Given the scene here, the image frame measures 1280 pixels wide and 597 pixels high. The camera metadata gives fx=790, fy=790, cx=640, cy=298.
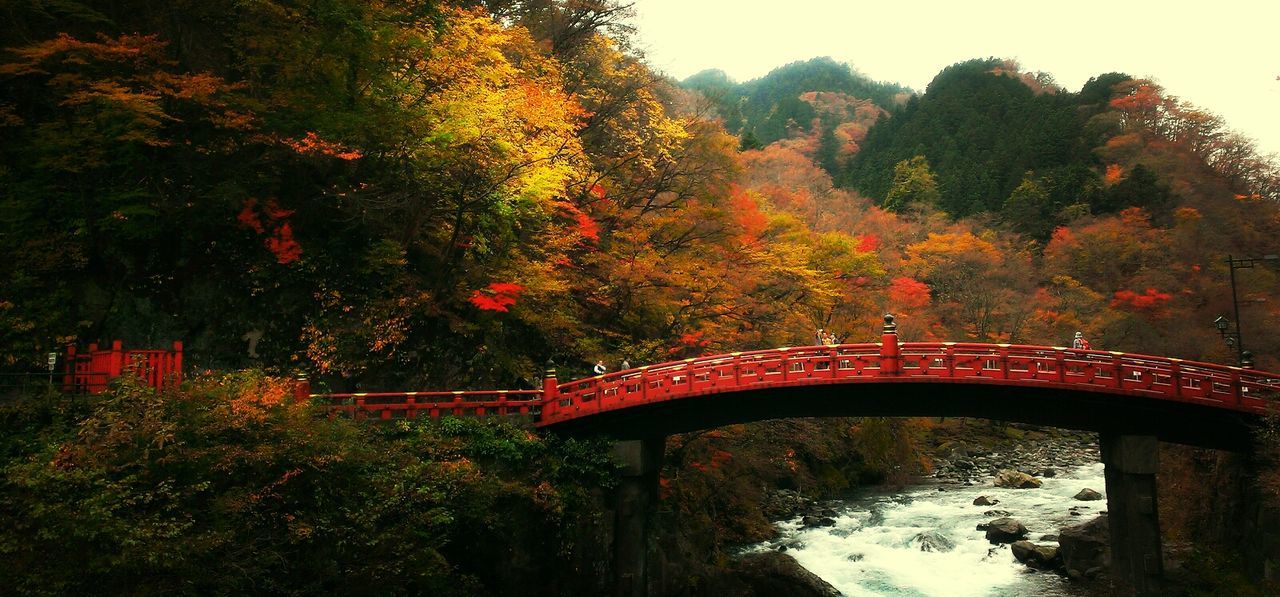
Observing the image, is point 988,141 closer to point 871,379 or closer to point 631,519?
point 871,379

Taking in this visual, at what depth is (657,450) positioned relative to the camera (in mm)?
21344

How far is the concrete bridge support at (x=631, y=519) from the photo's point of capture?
772 inches

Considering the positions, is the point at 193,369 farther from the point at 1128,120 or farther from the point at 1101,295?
the point at 1128,120

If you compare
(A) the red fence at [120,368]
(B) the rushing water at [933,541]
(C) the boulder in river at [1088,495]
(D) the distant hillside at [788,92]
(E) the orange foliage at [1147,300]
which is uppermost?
(D) the distant hillside at [788,92]

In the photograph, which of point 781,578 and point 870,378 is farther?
point 781,578

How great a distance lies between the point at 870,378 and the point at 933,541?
11147 millimetres

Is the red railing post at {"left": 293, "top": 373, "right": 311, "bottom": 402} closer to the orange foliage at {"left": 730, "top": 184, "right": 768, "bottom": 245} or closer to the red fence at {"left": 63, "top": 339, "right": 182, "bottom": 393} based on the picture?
the red fence at {"left": 63, "top": 339, "right": 182, "bottom": 393}

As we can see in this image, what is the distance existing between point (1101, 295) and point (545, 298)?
109 feet

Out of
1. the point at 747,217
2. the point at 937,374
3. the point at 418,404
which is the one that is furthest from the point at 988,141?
the point at 418,404

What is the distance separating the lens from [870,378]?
18.2m

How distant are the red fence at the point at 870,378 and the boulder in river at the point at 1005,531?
8790 millimetres

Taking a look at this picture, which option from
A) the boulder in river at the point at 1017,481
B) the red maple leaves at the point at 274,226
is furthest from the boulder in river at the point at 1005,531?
the red maple leaves at the point at 274,226

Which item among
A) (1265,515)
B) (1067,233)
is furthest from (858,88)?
(1265,515)

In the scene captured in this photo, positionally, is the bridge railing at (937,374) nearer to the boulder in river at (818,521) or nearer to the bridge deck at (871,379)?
the bridge deck at (871,379)
